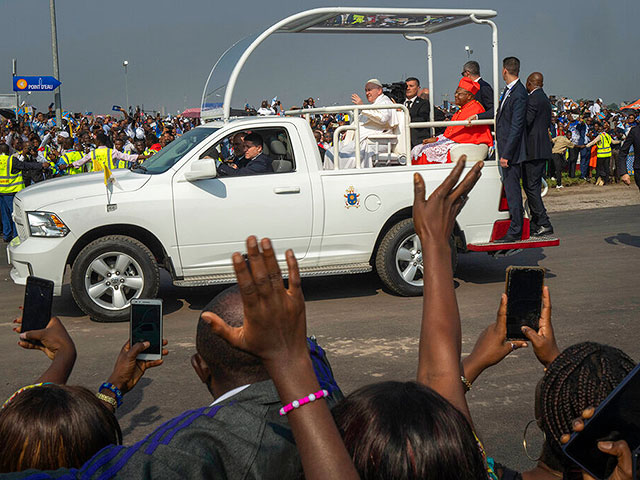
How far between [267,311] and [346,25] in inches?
362

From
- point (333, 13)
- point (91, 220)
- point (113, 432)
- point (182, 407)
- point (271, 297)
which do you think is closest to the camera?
point (271, 297)

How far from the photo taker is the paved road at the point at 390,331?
532cm

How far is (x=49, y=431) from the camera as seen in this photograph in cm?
191

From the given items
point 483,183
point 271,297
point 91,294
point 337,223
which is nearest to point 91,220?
point 91,294

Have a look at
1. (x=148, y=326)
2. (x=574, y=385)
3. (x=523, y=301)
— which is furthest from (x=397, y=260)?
(x=574, y=385)

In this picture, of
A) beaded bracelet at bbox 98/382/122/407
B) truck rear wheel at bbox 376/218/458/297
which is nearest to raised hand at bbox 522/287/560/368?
beaded bracelet at bbox 98/382/122/407

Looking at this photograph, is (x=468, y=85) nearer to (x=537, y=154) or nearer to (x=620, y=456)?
(x=537, y=154)

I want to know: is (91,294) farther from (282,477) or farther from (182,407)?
(282,477)

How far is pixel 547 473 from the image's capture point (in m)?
2.09

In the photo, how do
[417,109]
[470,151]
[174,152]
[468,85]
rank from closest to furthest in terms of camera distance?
[174,152]
[470,151]
[468,85]
[417,109]

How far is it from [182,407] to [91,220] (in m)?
3.00

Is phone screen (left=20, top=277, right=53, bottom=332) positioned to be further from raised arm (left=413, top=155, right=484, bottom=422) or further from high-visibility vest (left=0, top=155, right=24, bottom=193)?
high-visibility vest (left=0, top=155, right=24, bottom=193)

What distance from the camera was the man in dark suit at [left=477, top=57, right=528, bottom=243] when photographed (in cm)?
909

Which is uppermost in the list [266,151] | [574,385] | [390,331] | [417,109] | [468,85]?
[468,85]
